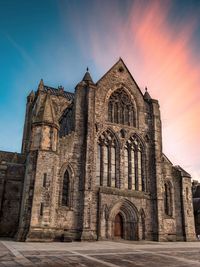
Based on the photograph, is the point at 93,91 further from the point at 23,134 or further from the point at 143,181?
the point at 23,134

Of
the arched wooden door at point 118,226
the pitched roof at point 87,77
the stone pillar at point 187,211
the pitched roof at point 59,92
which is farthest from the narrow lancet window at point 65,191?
the pitched roof at point 59,92

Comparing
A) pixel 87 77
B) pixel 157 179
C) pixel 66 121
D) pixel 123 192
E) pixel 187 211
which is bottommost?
pixel 187 211

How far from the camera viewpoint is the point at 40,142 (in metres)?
21.0

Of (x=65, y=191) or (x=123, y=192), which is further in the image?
(x=123, y=192)

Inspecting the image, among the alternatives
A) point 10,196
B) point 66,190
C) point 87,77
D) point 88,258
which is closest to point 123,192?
point 66,190

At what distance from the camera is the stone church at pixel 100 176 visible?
66.0 feet

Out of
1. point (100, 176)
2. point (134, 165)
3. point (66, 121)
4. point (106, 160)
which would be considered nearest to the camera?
point (100, 176)

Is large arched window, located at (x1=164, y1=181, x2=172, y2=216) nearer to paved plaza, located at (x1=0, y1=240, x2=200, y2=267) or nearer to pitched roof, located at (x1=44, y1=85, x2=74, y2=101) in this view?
paved plaza, located at (x1=0, y1=240, x2=200, y2=267)

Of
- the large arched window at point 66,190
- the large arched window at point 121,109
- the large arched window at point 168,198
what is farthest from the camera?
the large arched window at point 121,109

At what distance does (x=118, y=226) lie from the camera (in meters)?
24.0

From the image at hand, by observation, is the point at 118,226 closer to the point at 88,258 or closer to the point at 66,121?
the point at 66,121

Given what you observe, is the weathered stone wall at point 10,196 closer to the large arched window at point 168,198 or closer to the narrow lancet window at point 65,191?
→ the narrow lancet window at point 65,191

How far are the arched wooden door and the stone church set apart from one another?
85 mm

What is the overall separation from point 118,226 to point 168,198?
243 inches
